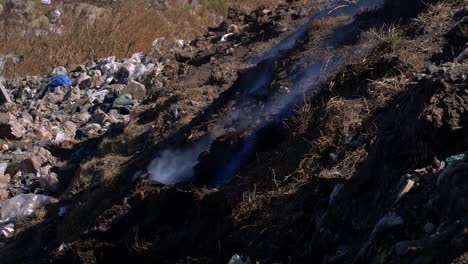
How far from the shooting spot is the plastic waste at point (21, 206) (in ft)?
20.3

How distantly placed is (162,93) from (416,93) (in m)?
4.32

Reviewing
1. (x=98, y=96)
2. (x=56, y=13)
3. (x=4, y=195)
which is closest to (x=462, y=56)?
(x=4, y=195)

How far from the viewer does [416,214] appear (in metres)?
2.57

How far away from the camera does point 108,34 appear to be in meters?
11.1

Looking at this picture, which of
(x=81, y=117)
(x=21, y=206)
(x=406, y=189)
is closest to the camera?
(x=406, y=189)

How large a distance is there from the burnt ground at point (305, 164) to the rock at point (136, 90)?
4.75ft

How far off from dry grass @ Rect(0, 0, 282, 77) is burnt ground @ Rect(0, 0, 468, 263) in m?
4.08

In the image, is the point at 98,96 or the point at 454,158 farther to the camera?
the point at 98,96

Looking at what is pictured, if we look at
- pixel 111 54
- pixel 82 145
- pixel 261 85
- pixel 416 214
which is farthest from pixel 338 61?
pixel 111 54

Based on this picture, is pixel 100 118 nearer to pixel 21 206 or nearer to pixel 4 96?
pixel 4 96

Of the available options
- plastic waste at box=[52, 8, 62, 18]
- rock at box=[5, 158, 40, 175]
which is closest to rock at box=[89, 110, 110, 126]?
rock at box=[5, 158, 40, 175]

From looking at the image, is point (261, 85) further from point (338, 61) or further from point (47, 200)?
point (47, 200)

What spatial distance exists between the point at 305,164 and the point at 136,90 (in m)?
4.85

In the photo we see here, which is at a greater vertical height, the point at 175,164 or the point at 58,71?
the point at 175,164
